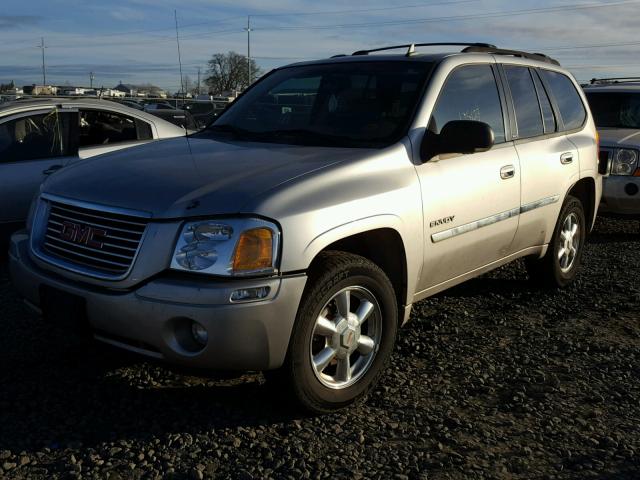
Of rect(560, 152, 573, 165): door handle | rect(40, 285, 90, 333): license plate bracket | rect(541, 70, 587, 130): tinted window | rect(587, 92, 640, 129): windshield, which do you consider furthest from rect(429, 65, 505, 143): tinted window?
rect(587, 92, 640, 129): windshield

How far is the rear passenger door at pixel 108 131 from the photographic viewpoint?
657cm

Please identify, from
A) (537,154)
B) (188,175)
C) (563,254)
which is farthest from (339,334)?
(563,254)

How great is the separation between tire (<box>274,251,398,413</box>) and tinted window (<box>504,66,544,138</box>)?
1.97 meters

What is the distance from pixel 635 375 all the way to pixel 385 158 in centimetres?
194

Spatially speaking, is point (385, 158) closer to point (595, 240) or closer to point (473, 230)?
point (473, 230)

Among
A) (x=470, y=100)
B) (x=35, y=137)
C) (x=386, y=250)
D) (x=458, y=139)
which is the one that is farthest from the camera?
(x=35, y=137)

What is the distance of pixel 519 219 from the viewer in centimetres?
469

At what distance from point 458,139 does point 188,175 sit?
1453mm

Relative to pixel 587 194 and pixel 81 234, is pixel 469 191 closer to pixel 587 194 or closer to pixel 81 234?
pixel 81 234

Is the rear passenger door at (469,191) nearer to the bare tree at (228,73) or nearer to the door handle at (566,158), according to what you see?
the door handle at (566,158)

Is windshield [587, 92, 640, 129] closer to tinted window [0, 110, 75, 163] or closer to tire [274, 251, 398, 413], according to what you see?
tinted window [0, 110, 75, 163]

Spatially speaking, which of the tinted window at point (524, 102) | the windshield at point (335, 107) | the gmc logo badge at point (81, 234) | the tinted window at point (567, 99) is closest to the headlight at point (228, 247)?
the gmc logo badge at point (81, 234)

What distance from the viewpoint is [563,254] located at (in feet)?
18.6

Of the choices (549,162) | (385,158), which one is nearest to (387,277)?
(385,158)
